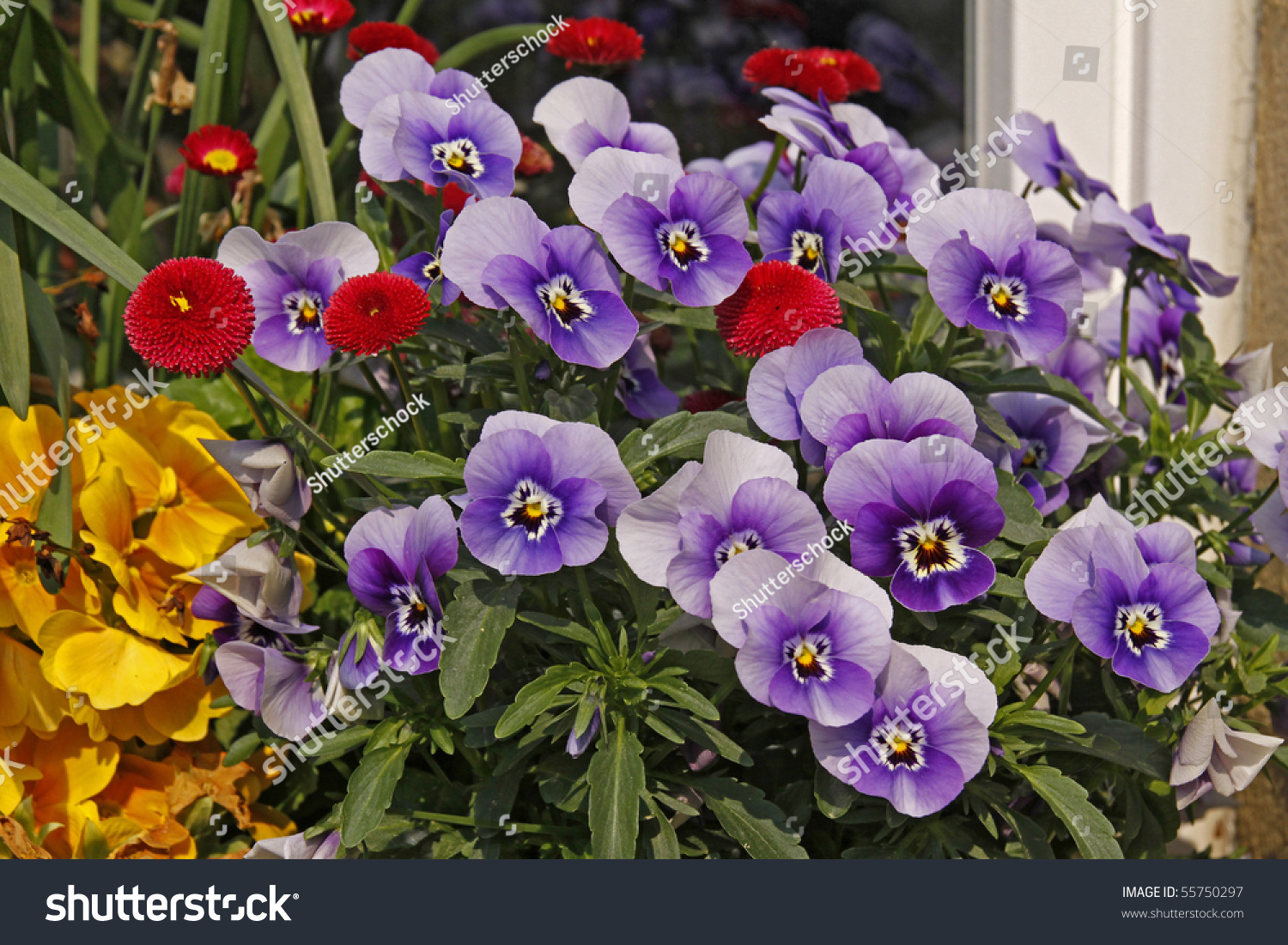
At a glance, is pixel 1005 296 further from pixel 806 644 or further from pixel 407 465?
pixel 407 465

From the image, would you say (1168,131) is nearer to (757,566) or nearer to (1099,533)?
(1099,533)

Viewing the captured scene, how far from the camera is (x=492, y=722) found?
2.84 ft

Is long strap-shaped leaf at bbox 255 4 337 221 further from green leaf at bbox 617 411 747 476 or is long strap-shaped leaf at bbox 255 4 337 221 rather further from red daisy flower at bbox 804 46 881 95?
red daisy flower at bbox 804 46 881 95

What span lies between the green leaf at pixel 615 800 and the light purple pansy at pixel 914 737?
14cm

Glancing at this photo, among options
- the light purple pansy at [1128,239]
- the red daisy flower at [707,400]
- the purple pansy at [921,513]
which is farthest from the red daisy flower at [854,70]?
the purple pansy at [921,513]

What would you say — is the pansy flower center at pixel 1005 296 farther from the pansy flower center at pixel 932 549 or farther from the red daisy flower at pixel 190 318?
the red daisy flower at pixel 190 318

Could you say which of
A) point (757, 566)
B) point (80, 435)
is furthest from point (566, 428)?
point (80, 435)

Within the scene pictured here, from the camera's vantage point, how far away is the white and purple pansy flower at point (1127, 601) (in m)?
0.83

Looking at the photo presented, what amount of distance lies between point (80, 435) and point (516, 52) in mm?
959

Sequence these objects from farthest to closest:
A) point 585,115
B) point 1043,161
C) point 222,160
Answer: point 1043,161 < point 222,160 < point 585,115

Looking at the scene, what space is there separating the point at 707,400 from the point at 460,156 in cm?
33

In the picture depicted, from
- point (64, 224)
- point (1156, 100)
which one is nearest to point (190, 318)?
point (64, 224)

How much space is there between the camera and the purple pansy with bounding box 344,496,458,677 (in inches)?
33.3

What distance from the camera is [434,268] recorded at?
989 millimetres
